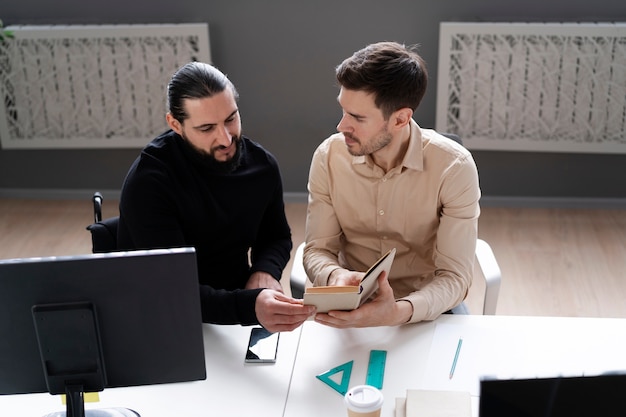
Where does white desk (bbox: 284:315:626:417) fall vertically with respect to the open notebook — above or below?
below

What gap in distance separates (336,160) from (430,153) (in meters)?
0.27

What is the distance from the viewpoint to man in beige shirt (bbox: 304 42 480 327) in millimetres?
2039

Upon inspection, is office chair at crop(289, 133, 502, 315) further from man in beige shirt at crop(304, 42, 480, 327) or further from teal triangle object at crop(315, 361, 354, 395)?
teal triangle object at crop(315, 361, 354, 395)

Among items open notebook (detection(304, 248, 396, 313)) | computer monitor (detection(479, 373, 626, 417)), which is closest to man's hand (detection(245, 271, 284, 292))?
open notebook (detection(304, 248, 396, 313))

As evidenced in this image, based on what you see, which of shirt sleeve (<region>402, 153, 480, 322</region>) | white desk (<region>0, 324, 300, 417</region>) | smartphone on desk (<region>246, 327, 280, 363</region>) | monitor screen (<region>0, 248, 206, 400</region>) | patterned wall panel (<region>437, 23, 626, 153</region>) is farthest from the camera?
patterned wall panel (<region>437, 23, 626, 153</region>)

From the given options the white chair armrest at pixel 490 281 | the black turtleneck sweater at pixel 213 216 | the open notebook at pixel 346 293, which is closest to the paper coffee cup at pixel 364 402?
the open notebook at pixel 346 293

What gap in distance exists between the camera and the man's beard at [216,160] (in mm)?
2088

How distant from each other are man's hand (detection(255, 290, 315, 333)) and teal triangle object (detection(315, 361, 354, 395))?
14 centimetres

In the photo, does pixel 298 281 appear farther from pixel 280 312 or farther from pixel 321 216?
pixel 280 312

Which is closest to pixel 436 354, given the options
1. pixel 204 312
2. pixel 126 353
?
pixel 204 312

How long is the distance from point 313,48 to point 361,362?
2.33 m

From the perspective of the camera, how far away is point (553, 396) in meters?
1.13

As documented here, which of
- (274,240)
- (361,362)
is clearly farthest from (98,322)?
(274,240)

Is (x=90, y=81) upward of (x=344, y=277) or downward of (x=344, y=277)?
upward
